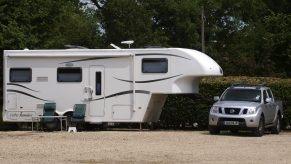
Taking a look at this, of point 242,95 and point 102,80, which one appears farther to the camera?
point 102,80

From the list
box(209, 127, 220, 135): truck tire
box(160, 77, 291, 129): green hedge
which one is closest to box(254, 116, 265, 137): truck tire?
box(209, 127, 220, 135): truck tire

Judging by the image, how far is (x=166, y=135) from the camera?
2109 centimetres

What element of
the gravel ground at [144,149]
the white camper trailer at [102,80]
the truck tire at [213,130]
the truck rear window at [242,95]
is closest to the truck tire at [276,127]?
the truck rear window at [242,95]

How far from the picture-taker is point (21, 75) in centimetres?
2444

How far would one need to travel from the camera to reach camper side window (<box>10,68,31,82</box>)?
24359mm

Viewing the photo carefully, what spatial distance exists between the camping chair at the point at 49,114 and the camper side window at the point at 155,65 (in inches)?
147

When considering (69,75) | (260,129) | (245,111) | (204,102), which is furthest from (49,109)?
(260,129)

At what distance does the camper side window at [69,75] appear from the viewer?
23938 millimetres

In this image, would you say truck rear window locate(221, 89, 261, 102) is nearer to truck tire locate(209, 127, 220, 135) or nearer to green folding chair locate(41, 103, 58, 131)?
truck tire locate(209, 127, 220, 135)

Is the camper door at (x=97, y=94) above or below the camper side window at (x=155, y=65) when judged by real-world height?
below

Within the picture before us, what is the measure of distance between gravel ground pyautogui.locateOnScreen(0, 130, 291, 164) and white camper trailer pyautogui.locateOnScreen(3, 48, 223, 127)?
91.4 inches

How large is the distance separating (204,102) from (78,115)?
503 centimetres

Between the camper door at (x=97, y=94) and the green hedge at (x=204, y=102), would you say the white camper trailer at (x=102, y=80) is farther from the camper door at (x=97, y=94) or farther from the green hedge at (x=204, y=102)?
the green hedge at (x=204, y=102)

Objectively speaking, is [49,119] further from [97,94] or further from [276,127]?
[276,127]
